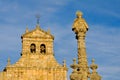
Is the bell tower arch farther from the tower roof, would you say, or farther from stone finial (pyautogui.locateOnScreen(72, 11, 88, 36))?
stone finial (pyautogui.locateOnScreen(72, 11, 88, 36))

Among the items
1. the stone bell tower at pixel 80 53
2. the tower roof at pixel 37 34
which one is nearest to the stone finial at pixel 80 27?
the stone bell tower at pixel 80 53

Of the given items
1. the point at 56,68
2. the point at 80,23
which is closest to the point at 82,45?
the point at 80,23

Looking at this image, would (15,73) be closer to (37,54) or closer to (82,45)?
(37,54)

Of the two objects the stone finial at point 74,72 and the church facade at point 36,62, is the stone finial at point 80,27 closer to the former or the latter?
the stone finial at point 74,72

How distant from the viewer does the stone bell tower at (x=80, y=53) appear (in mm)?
26442

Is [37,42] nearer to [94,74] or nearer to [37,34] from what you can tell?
[37,34]

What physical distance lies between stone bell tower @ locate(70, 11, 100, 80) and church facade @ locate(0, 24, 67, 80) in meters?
29.0

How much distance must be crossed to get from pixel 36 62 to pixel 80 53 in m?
30.9

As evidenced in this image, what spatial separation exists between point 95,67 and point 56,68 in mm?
30057

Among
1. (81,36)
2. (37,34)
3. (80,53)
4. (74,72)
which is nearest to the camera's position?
(74,72)

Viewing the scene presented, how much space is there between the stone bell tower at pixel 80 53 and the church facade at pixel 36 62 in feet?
95.1

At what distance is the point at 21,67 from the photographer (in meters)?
56.8

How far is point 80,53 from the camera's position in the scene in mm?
27531

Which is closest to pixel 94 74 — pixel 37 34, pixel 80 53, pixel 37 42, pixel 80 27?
pixel 80 53
